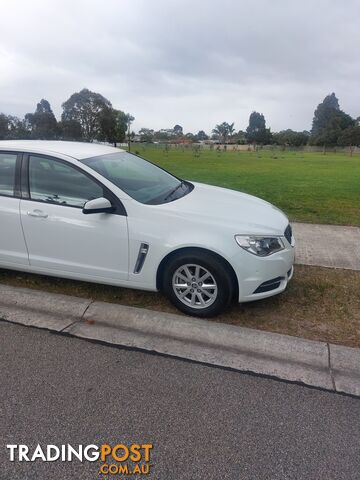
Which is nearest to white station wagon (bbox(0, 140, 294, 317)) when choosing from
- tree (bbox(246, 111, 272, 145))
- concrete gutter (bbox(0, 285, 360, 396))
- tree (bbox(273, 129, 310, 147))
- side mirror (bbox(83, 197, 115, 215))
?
side mirror (bbox(83, 197, 115, 215))

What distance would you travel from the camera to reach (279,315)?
3.25 metres

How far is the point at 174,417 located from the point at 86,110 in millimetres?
68134

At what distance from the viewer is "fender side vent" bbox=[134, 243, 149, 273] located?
3143 mm

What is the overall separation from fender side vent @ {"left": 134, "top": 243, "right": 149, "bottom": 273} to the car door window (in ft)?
2.11

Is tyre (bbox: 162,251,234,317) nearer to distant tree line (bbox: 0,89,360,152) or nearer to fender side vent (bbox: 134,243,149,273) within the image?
fender side vent (bbox: 134,243,149,273)

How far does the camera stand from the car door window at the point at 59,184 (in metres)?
3.32

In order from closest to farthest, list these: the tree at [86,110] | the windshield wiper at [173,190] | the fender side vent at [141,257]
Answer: the fender side vent at [141,257] < the windshield wiper at [173,190] < the tree at [86,110]

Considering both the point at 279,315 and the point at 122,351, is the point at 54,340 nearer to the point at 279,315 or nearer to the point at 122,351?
the point at 122,351

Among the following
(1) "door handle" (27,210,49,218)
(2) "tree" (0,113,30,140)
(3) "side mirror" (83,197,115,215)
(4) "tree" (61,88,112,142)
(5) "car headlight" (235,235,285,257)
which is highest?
(4) "tree" (61,88,112,142)

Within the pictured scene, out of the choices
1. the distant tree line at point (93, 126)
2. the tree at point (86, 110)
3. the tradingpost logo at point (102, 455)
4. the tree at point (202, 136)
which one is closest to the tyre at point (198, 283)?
the tradingpost logo at point (102, 455)

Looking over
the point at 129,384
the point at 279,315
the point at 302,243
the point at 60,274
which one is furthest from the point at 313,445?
the point at 302,243

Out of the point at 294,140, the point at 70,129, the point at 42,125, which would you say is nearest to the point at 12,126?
the point at 42,125

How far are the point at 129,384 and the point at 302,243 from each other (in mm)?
3630

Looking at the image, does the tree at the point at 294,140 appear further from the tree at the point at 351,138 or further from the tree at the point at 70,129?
the tree at the point at 70,129
